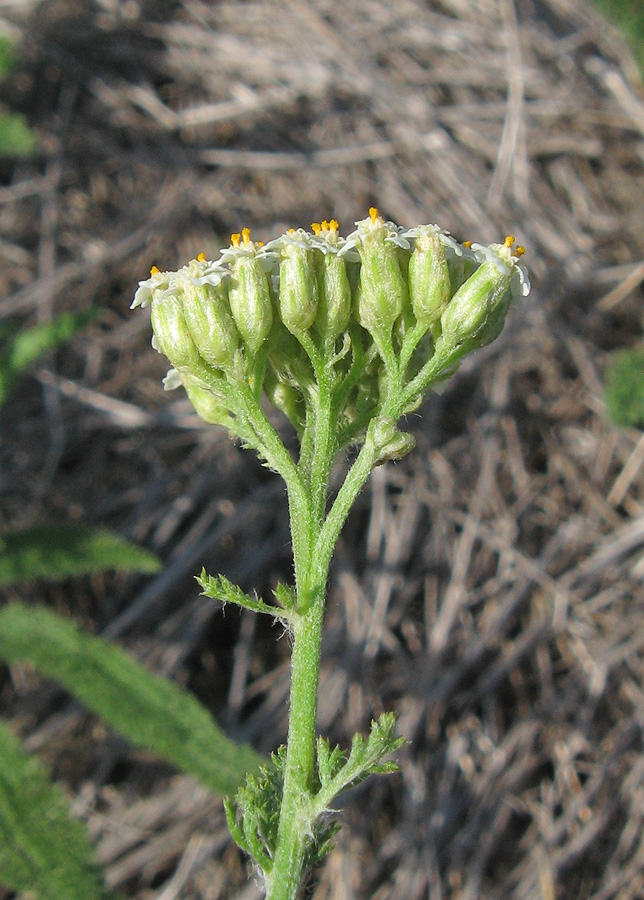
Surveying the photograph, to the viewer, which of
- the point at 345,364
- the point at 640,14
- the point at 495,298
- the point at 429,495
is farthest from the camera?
the point at 429,495

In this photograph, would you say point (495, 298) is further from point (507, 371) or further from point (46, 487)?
point (46, 487)

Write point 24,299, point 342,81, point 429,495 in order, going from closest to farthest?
point 429,495 < point 24,299 < point 342,81

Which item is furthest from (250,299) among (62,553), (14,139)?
(14,139)

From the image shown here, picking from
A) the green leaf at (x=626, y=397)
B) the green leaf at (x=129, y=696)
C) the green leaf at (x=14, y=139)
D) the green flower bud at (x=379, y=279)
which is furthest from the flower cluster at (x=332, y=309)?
the green leaf at (x=14, y=139)

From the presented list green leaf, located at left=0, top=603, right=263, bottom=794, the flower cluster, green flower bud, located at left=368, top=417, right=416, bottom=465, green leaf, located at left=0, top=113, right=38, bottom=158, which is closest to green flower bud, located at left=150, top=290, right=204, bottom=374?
the flower cluster

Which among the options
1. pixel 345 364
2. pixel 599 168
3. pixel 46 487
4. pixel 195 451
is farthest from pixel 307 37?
pixel 345 364

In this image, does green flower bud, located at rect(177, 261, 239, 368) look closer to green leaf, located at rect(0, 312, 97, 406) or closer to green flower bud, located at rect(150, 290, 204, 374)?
green flower bud, located at rect(150, 290, 204, 374)
